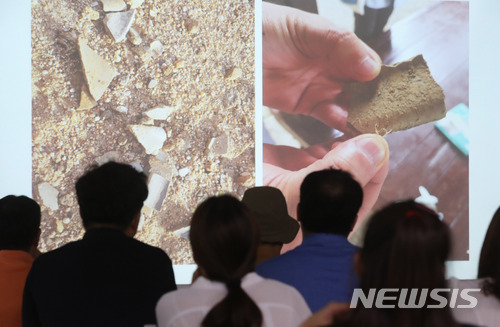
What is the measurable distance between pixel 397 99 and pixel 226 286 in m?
2.58

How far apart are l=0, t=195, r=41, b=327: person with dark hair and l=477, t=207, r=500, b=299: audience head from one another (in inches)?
48.3

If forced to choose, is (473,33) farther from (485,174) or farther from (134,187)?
(134,187)

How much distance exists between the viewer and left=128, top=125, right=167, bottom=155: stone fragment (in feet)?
10.8

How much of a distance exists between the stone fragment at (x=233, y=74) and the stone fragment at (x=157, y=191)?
2.17 feet

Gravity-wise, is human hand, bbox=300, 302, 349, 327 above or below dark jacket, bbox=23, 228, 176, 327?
above

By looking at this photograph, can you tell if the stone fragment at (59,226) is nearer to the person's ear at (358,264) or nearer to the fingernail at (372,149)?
the fingernail at (372,149)

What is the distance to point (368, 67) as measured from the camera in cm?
349

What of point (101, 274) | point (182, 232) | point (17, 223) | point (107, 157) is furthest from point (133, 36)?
point (101, 274)

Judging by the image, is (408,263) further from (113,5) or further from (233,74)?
(113,5)

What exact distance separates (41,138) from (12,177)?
0.84 ft

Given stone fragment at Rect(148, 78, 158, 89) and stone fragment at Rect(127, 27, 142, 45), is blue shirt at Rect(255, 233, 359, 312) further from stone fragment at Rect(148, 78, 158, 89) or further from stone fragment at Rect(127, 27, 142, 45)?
stone fragment at Rect(127, 27, 142, 45)

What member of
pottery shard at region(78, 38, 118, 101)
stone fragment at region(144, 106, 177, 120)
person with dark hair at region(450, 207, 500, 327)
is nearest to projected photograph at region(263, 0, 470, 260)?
stone fragment at region(144, 106, 177, 120)
